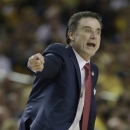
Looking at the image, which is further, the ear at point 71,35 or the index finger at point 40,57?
the ear at point 71,35

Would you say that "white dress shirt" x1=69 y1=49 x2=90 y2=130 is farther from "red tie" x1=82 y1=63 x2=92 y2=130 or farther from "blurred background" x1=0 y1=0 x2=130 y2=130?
"blurred background" x1=0 y1=0 x2=130 y2=130

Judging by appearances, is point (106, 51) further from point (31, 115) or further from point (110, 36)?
point (31, 115)

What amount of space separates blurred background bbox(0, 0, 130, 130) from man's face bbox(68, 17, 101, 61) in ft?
7.54

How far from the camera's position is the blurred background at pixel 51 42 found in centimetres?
652

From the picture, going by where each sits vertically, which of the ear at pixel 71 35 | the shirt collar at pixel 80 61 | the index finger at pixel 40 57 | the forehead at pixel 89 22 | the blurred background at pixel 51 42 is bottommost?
the blurred background at pixel 51 42

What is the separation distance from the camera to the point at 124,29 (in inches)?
339

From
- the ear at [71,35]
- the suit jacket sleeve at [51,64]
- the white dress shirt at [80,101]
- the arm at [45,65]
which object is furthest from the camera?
the ear at [71,35]

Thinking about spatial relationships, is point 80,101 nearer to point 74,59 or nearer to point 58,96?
point 58,96

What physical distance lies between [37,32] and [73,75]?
5015mm

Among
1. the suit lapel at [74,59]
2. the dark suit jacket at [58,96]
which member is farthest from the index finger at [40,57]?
the suit lapel at [74,59]

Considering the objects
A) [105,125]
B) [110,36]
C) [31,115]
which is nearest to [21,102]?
[105,125]

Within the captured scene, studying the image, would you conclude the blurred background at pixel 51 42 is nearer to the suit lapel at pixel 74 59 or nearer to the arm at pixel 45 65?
the suit lapel at pixel 74 59

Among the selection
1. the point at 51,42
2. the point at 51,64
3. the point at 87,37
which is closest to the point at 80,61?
the point at 87,37

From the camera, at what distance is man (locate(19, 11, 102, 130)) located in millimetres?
3488
